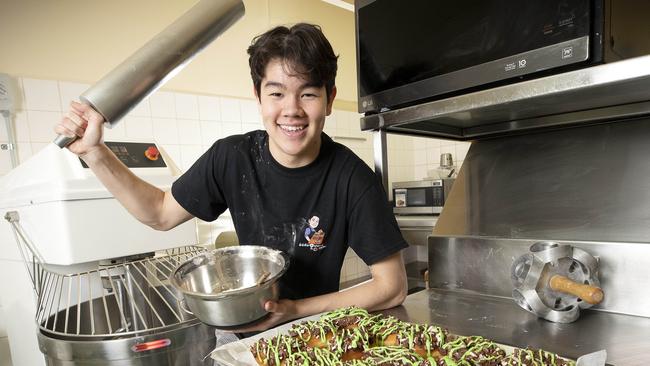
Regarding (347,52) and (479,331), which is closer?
(479,331)

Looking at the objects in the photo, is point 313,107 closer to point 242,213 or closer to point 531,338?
point 242,213

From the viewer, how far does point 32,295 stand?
1158mm

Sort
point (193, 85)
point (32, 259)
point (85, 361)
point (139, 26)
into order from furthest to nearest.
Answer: point (193, 85), point (139, 26), point (32, 259), point (85, 361)

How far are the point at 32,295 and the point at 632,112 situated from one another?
6.17ft

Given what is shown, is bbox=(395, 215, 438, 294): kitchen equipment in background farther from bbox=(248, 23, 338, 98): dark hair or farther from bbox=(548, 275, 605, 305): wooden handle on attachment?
bbox=(248, 23, 338, 98): dark hair

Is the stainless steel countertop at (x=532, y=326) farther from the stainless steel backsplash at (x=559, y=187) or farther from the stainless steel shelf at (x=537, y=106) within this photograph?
the stainless steel shelf at (x=537, y=106)

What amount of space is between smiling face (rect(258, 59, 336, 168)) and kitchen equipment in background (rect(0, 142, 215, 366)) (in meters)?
0.55

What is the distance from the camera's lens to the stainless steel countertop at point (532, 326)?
627 mm

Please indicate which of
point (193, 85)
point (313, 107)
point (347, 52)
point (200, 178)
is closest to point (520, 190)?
point (313, 107)

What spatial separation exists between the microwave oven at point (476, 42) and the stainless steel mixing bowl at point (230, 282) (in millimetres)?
505

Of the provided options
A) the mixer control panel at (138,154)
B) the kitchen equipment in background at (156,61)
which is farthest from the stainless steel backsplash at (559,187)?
the mixer control panel at (138,154)

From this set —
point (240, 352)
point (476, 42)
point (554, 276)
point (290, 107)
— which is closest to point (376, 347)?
point (240, 352)

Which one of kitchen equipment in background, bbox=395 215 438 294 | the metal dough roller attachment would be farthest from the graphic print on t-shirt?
kitchen equipment in background, bbox=395 215 438 294

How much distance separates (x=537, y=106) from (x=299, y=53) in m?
0.59
